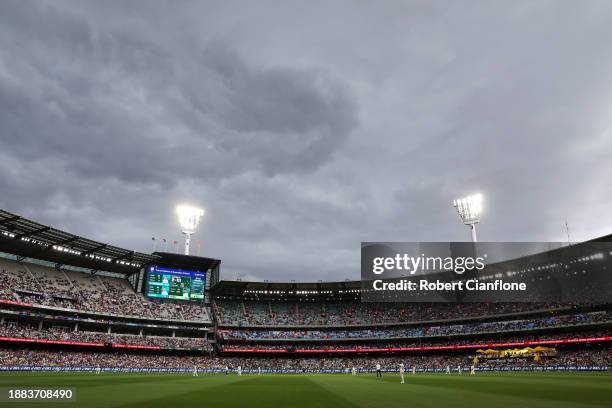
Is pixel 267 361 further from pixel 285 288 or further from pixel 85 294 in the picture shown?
pixel 85 294

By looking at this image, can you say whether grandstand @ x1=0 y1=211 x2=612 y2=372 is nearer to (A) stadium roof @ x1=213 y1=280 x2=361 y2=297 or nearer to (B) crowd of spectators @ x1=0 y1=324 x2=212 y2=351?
(B) crowd of spectators @ x1=0 y1=324 x2=212 y2=351

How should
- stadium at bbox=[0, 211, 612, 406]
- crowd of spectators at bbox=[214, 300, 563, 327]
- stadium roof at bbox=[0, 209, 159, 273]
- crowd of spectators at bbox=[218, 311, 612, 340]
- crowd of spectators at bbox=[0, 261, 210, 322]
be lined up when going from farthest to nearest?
crowd of spectators at bbox=[214, 300, 563, 327] < crowd of spectators at bbox=[0, 261, 210, 322] < crowd of spectators at bbox=[218, 311, 612, 340] < stadium roof at bbox=[0, 209, 159, 273] < stadium at bbox=[0, 211, 612, 406]

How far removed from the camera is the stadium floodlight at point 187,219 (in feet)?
278

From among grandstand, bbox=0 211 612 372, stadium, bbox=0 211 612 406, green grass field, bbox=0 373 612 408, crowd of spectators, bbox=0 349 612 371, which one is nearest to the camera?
green grass field, bbox=0 373 612 408

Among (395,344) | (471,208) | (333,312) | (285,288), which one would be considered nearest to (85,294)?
(285,288)

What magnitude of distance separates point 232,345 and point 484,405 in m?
76.1

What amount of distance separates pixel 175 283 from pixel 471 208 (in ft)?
209

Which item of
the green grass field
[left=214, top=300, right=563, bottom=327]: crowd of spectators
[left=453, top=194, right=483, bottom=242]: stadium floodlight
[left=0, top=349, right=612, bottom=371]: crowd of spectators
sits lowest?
[left=0, top=349, right=612, bottom=371]: crowd of spectators

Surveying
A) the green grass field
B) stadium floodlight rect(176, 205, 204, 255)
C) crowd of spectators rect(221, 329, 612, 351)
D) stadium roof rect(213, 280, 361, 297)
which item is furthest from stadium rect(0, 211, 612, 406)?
the green grass field

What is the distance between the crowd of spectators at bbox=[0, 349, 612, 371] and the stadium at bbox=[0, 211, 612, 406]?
32 cm

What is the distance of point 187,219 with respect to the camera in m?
84.9

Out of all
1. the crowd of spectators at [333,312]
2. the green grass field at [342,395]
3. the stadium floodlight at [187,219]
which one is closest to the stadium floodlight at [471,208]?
the crowd of spectators at [333,312]

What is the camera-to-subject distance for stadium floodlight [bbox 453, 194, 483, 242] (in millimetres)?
67688

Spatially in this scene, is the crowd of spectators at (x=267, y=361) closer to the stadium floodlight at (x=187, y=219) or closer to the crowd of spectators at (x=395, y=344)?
the crowd of spectators at (x=395, y=344)
